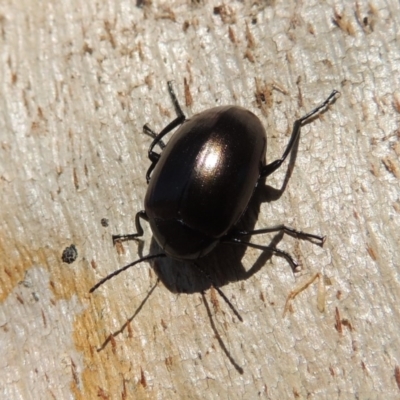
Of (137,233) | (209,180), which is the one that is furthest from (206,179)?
(137,233)

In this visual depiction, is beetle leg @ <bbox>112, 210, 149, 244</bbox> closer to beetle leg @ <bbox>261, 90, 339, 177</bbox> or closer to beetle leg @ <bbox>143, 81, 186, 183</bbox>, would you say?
beetle leg @ <bbox>143, 81, 186, 183</bbox>

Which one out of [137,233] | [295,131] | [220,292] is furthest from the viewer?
[137,233]

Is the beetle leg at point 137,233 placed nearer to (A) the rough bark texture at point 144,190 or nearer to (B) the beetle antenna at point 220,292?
(A) the rough bark texture at point 144,190

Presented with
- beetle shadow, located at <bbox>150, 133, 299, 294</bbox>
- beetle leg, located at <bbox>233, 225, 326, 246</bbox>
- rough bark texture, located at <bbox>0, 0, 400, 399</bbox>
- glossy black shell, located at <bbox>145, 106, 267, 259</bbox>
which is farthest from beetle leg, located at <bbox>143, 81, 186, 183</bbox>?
beetle leg, located at <bbox>233, 225, 326, 246</bbox>

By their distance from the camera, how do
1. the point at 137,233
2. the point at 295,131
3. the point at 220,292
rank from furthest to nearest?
the point at 137,233 < the point at 295,131 < the point at 220,292

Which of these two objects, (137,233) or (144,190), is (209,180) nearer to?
(144,190)

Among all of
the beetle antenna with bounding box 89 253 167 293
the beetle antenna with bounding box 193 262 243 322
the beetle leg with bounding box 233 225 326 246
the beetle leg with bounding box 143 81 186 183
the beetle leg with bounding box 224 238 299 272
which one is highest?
the beetle leg with bounding box 143 81 186 183

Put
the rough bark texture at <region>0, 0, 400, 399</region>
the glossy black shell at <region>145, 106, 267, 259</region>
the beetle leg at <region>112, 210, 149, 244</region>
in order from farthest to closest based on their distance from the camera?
1. the beetle leg at <region>112, 210, 149, 244</region>
2. the glossy black shell at <region>145, 106, 267, 259</region>
3. the rough bark texture at <region>0, 0, 400, 399</region>

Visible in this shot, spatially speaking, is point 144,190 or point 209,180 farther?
point 144,190

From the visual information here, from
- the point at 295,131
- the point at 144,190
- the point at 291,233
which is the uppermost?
the point at 295,131
